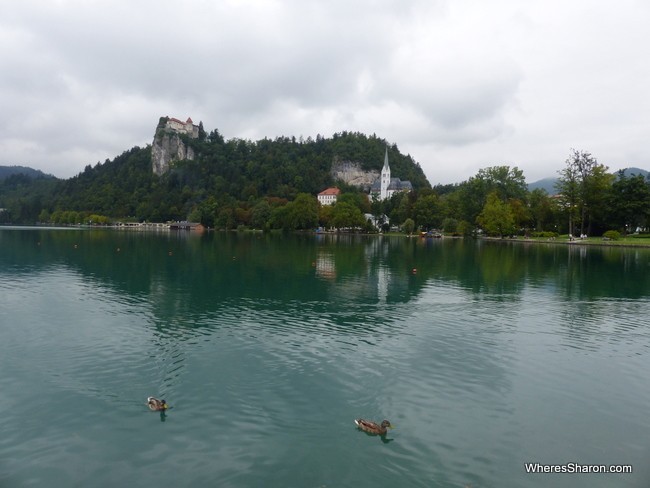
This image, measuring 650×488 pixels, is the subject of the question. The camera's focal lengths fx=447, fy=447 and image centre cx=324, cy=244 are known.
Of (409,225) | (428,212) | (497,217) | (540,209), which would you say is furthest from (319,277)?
(428,212)

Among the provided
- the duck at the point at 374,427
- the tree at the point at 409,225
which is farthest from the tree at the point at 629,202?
the duck at the point at 374,427

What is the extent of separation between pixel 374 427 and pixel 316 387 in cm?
329

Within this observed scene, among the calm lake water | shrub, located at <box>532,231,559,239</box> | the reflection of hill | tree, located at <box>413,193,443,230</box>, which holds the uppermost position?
tree, located at <box>413,193,443,230</box>

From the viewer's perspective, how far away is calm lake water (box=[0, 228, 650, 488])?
1006 centimetres

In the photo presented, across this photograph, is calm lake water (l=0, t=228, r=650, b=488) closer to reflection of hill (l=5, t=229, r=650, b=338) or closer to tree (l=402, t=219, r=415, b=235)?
reflection of hill (l=5, t=229, r=650, b=338)

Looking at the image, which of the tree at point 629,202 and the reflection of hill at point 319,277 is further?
the tree at point 629,202

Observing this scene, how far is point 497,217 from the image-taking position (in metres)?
107

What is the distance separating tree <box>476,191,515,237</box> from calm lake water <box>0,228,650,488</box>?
79.1m

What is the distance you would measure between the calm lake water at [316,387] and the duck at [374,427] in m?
0.17

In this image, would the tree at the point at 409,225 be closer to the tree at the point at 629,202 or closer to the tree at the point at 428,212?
the tree at the point at 428,212

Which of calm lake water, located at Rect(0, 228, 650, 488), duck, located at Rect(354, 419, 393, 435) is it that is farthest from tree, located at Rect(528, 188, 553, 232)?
duck, located at Rect(354, 419, 393, 435)

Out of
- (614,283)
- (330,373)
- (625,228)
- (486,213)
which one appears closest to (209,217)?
(486,213)

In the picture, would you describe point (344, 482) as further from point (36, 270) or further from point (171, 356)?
point (36, 270)

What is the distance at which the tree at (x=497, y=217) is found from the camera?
106562mm
